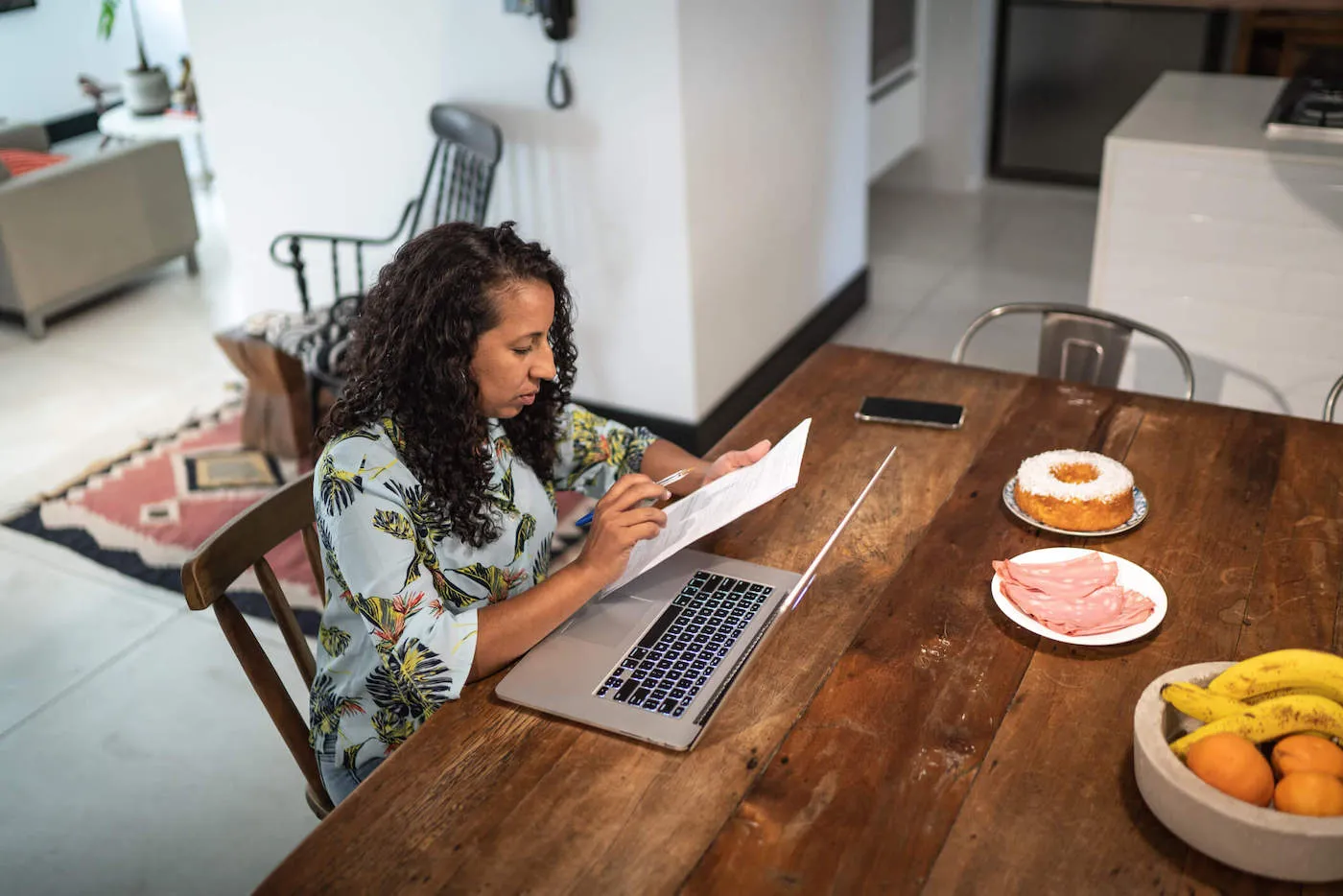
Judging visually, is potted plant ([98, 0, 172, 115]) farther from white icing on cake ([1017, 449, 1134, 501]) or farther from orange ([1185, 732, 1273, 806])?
orange ([1185, 732, 1273, 806])

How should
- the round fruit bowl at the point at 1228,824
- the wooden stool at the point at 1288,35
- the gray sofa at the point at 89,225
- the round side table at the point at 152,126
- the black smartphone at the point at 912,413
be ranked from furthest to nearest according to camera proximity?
the round side table at the point at 152,126
the wooden stool at the point at 1288,35
the gray sofa at the point at 89,225
the black smartphone at the point at 912,413
the round fruit bowl at the point at 1228,824

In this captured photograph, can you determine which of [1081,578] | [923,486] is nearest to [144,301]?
[923,486]

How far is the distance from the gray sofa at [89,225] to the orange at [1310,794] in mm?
4626

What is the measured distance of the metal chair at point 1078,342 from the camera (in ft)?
7.66

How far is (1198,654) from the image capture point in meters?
1.40

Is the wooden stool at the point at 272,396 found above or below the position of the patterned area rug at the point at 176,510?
above

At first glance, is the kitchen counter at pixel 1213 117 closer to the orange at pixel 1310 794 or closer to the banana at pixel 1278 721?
the banana at pixel 1278 721

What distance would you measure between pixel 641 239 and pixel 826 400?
4.39 feet

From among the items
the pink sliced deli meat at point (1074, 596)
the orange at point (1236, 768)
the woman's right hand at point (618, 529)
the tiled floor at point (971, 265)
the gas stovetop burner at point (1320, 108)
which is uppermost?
the gas stovetop burner at point (1320, 108)

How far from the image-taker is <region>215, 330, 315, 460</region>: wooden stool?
3.57 meters

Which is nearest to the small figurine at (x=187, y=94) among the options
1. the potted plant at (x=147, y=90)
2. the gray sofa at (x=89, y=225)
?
the potted plant at (x=147, y=90)

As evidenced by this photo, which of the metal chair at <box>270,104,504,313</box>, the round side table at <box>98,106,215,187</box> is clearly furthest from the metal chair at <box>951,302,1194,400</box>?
the round side table at <box>98,106,215,187</box>

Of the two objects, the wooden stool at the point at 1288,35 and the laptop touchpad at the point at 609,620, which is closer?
the laptop touchpad at the point at 609,620

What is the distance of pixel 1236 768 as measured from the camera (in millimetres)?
1107
